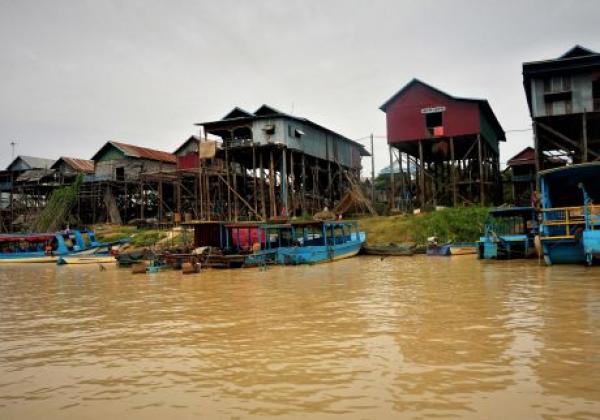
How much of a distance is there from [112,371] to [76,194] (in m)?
40.3

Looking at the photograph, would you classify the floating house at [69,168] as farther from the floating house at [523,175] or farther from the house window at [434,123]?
the floating house at [523,175]

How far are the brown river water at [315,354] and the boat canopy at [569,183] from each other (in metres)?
5.11

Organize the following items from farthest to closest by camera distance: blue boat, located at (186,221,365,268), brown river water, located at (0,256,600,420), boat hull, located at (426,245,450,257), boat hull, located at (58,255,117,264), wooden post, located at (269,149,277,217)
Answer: wooden post, located at (269,149,277,217), boat hull, located at (58,255,117,264), boat hull, located at (426,245,450,257), blue boat, located at (186,221,365,268), brown river water, located at (0,256,600,420)

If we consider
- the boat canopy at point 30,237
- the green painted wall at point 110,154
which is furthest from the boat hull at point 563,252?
the green painted wall at point 110,154

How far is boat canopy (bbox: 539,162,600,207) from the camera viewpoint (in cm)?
1591

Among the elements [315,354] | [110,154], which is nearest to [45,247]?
[110,154]

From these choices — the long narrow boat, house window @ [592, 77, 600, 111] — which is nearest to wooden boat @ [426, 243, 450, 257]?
house window @ [592, 77, 600, 111]

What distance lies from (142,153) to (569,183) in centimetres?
3535

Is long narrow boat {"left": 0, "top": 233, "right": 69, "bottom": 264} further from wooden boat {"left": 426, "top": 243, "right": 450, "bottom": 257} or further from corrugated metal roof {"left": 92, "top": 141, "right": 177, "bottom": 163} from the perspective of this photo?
wooden boat {"left": 426, "top": 243, "right": 450, "bottom": 257}

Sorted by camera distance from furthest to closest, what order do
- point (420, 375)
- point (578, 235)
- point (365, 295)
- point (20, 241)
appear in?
point (20, 241) < point (578, 235) < point (365, 295) < point (420, 375)

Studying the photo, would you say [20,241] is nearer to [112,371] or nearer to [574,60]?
[112,371]

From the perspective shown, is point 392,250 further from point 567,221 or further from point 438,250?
point 567,221

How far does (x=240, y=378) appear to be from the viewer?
5.36 m

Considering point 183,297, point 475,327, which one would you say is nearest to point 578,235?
point 475,327
